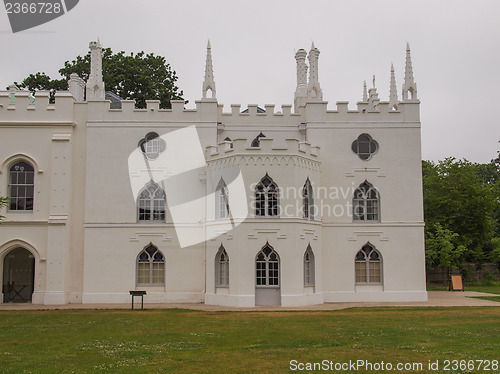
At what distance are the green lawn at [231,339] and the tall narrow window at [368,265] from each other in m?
4.82

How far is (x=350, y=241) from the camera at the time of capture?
2511 centimetres

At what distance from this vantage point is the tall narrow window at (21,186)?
2492 cm

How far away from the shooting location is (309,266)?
23734mm

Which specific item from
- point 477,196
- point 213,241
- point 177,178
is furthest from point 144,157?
point 477,196

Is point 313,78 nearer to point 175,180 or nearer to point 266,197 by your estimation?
point 266,197

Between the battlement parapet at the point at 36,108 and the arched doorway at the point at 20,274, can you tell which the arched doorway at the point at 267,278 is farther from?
the arched doorway at the point at 20,274

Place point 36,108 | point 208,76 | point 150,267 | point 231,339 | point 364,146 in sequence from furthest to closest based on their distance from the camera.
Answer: point 364,146 < point 208,76 < point 36,108 < point 150,267 < point 231,339

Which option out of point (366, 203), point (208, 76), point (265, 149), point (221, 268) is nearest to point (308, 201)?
point (265, 149)

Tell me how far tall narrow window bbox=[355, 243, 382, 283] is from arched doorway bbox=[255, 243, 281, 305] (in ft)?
14.3

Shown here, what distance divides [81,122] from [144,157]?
3222 mm

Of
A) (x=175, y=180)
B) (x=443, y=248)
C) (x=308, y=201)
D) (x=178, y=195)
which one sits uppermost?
(x=175, y=180)

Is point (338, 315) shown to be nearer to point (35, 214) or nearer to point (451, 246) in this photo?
point (35, 214)

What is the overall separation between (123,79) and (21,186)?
67.5 feet

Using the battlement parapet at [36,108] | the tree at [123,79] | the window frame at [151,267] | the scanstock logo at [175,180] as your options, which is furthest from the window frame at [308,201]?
the tree at [123,79]
